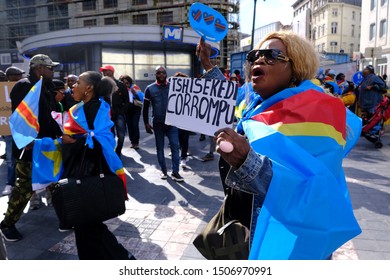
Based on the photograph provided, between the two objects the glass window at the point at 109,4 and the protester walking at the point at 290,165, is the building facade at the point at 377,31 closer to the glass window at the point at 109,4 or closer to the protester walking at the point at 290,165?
the glass window at the point at 109,4

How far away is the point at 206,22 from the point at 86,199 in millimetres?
1773

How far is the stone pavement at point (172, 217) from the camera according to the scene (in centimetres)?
332

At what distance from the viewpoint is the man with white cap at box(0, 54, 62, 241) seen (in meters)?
3.62

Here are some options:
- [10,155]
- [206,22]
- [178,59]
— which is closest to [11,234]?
[10,155]

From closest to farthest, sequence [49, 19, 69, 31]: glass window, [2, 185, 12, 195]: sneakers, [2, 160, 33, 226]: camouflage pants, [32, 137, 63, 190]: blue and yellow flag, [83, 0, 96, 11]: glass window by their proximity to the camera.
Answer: [32, 137, 63, 190]: blue and yellow flag, [2, 160, 33, 226]: camouflage pants, [2, 185, 12, 195]: sneakers, [83, 0, 96, 11]: glass window, [49, 19, 69, 31]: glass window

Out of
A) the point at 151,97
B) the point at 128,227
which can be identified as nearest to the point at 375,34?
the point at 151,97

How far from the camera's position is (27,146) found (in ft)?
11.3

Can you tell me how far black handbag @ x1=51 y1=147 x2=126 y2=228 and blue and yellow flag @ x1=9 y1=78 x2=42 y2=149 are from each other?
0.83 m

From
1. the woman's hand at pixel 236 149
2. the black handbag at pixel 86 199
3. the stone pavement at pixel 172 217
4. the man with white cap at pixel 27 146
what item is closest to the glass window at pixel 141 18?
the stone pavement at pixel 172 217

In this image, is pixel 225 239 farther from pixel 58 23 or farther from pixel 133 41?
pixel 58 23

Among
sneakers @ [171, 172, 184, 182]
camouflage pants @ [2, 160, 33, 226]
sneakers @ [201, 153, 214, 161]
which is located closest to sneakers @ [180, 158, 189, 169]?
sneakers @ [201, 153, 214, 161]

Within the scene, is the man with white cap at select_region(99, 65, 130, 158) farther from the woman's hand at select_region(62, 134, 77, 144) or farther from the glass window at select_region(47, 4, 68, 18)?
the glass window at select_region(47, 4, 68, 18)

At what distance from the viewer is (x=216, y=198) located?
4.86 metres
